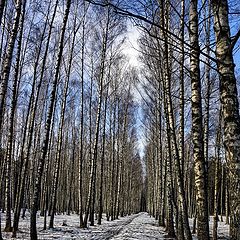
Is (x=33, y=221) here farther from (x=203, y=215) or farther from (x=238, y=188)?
(x=238, y=188)

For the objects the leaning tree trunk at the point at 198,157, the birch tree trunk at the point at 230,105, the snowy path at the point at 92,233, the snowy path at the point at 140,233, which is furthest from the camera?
the snowy path at the point at 140,233

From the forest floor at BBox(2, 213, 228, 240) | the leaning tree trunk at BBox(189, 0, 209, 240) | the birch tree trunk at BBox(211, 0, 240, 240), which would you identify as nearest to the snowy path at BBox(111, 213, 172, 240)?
the forest floor at BBox(2, 213, 228, 240)

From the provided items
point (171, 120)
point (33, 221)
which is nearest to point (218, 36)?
point (171, 120)

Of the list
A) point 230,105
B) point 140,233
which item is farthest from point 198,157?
point 140,233

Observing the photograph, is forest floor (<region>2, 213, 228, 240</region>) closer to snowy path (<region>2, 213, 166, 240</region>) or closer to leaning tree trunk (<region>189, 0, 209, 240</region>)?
snowy path (<region>2, 213, 166, 240</region>)

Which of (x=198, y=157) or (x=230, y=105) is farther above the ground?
(x=230, y=105)

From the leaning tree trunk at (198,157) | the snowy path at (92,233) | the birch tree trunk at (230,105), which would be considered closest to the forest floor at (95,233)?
the snowy path at (92,233)

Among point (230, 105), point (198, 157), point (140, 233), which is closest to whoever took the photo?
point (230, 105)

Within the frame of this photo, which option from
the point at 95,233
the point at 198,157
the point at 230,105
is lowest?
the point at 95,233

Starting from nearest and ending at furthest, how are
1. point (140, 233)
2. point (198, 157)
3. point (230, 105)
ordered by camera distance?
point (230, 105)
point (198, 157)
point (140, 233)

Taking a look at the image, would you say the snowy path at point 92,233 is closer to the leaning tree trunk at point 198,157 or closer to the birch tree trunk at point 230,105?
the leaning tree trunk at point 198,157

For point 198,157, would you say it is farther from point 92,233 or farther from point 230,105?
point 92,233

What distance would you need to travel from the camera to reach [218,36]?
3779mm

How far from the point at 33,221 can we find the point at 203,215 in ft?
19.9
